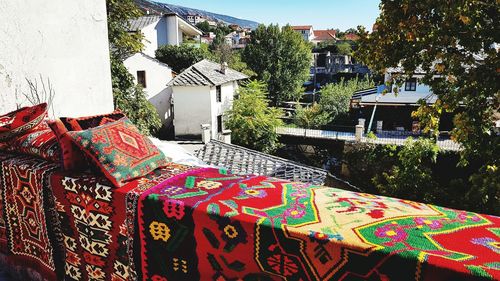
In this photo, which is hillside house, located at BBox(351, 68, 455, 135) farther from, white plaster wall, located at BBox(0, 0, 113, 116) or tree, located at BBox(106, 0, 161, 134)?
white plaster wall, located at BBox(0, 0, 113, 116)

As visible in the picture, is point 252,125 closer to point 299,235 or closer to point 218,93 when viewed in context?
point 218,93

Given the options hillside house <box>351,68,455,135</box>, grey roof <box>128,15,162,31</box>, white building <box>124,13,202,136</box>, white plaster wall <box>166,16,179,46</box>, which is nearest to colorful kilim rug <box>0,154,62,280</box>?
white building <box>124,13,202,136</box>

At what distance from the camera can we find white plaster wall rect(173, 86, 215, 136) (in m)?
15.4

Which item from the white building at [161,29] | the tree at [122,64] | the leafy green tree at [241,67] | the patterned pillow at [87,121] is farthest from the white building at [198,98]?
the patterned pillow at [87,121]

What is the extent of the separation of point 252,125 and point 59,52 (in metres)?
12.4

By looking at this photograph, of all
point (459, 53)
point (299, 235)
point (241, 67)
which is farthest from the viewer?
point (241, 67)

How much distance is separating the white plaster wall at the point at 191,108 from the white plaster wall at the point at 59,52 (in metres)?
11.5

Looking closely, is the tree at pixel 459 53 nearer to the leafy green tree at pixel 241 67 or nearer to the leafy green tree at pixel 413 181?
the leafy green tree at pixel 413 181

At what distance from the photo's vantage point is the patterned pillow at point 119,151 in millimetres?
1675

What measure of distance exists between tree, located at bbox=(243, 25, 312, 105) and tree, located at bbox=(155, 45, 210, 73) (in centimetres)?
618

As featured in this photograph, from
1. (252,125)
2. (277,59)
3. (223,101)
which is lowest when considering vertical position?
(252,125)

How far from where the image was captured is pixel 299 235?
1205mm

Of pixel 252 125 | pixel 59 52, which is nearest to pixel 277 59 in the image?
pixel 252 125

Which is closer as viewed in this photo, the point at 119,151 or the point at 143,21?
the point at 119,151
